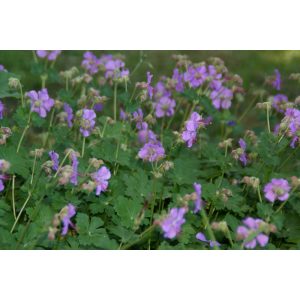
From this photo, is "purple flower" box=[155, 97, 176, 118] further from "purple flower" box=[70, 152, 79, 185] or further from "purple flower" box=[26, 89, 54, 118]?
"purple flower" box=[70, 152, 79, 185]

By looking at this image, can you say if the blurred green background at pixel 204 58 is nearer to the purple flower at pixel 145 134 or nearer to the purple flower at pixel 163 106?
the purple flower at pixel 163 106

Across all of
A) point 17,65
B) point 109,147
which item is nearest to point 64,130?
point 109,147

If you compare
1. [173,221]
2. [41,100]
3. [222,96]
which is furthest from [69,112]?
[173,221]

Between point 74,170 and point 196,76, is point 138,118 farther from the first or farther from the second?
point 74,170

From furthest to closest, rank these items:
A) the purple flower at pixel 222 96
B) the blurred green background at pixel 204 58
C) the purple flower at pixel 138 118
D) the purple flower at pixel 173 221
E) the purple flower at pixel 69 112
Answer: the blurred green background at pixel 204 58, the purple flower at pixel 222 96, the purple flower at pixel 69 112, the purple flower at pixel 138 118, the purple flower at pixel 173 221

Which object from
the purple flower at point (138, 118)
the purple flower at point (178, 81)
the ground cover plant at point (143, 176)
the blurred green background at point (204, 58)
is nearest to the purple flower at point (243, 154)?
the ground cover plant at point (143, 176)
